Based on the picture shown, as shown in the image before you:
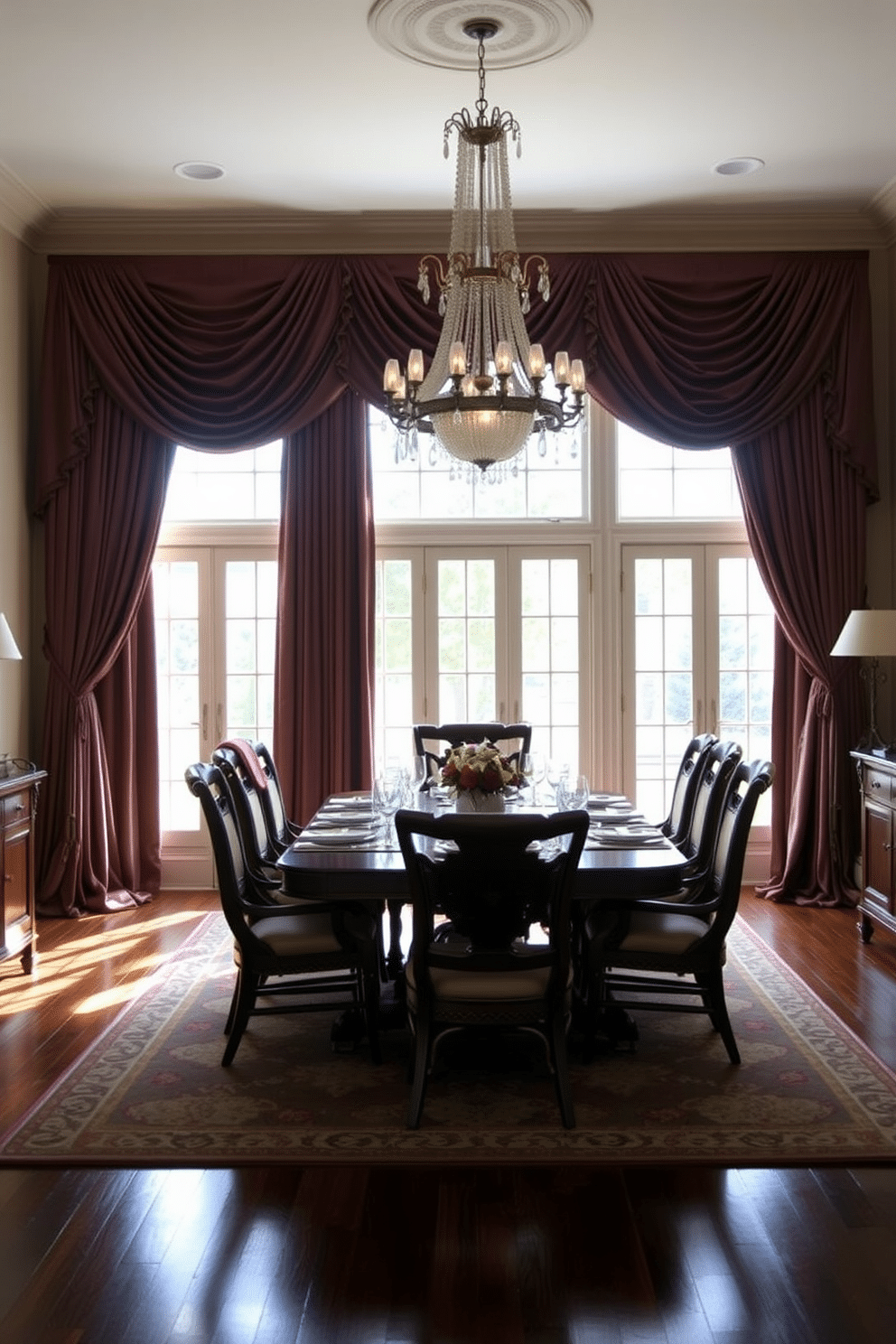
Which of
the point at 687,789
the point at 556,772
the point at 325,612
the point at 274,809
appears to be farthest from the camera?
the point at 325,612

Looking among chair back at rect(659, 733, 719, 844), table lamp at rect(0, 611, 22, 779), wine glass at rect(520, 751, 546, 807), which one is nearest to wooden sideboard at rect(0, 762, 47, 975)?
table lamp at rect(0, 611, 22, 779)

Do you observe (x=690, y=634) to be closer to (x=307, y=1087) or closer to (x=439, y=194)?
(x=439, y=194)

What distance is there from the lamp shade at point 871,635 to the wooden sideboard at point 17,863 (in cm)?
398

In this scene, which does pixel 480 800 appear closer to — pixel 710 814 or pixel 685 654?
pixel 710 814

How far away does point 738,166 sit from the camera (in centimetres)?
631

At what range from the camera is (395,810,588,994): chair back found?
12.0 feet

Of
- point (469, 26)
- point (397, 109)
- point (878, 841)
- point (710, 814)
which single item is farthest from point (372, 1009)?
point (397, 109)

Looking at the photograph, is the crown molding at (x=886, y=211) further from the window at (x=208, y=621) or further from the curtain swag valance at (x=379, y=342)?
the window at (x=208, y=621)

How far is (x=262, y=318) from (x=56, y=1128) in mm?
4662

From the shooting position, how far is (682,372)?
7.06 meters

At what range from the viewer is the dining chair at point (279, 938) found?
435 cm

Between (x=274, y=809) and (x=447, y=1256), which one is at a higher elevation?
(x=274, y=809)

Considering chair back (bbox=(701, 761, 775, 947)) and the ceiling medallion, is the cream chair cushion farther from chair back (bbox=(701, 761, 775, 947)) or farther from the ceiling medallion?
the ceiling medallion

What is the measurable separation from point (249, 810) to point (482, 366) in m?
1.93
